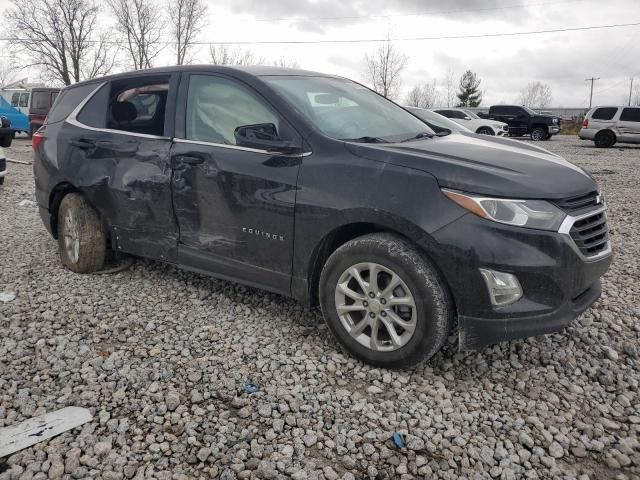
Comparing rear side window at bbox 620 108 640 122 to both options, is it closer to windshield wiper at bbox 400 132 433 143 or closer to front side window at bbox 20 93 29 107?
windshield wiper at bbox 400 132 433 143

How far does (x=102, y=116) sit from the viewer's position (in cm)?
421

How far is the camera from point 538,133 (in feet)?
82.5

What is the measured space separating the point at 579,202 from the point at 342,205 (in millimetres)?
1268

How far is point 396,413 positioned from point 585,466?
0.85 metres

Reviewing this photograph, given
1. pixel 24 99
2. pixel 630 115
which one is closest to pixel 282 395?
pixel 630 115

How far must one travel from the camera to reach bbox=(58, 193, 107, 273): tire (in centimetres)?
429

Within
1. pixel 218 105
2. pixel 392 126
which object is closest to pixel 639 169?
pixel 392 126

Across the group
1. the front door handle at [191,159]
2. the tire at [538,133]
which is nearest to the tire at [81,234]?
the front door handle at [191,159]

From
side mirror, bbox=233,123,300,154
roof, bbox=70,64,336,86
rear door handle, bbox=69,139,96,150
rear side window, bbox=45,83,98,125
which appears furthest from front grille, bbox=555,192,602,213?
rear side window, bbox=45,83,98,125

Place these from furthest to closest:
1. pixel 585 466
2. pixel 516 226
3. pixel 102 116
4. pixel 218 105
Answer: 1. pixel 102 116
2. pixel 218 105
3. pixel 516 226
4. pixel 585 466

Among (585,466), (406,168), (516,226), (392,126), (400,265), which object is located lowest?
(585,466)

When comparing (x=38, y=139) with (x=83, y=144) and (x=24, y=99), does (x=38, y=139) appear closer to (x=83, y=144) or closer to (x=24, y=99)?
(x=83, y=144)

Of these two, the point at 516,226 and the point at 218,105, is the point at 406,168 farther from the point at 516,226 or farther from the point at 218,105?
the point at 218,105

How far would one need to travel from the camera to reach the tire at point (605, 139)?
65.8 feet
